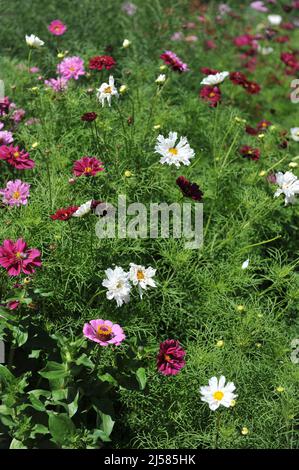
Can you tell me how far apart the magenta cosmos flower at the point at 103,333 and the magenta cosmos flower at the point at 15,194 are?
65 cm

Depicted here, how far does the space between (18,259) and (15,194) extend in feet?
1.64

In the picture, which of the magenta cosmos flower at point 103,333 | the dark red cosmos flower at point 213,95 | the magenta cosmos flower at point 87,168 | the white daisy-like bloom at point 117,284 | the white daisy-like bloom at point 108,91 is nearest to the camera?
the magenta cosmos flower at point 103,333

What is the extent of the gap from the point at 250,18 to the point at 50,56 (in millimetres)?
3005

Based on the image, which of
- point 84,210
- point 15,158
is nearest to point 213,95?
point 15,158

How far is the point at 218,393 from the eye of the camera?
210 cm

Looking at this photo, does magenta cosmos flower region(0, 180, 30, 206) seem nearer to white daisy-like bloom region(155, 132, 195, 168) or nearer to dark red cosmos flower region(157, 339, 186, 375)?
white daisy-like bloom region(155, 132, 195, 168)

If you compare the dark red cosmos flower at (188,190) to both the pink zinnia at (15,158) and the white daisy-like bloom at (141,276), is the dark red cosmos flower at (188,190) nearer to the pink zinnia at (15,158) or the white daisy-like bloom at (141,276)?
the white daisy-like bloom at (141,276)

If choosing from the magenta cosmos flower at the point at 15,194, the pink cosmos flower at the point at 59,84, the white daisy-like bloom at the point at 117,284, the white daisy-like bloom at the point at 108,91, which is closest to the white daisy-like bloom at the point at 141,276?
the white daisy-like bloom at the point at 117,284

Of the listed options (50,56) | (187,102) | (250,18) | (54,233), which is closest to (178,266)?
(54,233)

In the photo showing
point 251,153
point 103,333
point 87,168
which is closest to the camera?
point 103,333

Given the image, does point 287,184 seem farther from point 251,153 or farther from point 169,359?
point 169,359

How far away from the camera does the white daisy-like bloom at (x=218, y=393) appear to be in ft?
6.76
